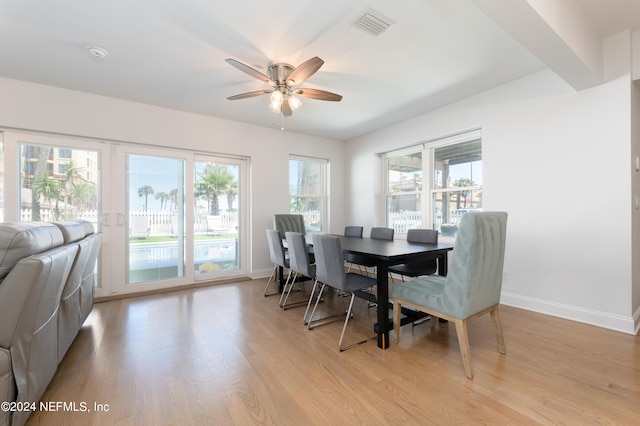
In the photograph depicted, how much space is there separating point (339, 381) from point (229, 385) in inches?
27.7

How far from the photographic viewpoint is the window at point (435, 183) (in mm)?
3676

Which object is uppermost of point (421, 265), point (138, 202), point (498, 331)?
point (138, 202)

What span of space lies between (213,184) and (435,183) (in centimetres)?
350

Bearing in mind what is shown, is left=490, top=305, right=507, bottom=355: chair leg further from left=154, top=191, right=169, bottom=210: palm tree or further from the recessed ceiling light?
left=154, top=191, right=169, bottom=210: palm tree

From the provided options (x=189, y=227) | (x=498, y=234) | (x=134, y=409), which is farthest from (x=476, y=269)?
(x=189, y=227)

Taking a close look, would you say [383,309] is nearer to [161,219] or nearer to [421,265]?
[421,265]

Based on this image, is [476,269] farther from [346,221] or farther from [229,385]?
[346,221]

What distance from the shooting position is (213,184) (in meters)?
4.40

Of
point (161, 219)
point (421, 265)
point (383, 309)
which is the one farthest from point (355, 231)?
point (161, 219)

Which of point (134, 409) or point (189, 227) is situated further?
point (189, 227)

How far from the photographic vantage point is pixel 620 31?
2.38 m

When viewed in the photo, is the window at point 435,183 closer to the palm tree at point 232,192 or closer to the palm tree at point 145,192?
the palm tree at point 232,192

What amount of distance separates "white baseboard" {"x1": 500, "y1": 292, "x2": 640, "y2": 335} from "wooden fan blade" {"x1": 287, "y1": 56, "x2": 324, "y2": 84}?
3.20 m

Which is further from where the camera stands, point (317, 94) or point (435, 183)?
point (435, 183)
